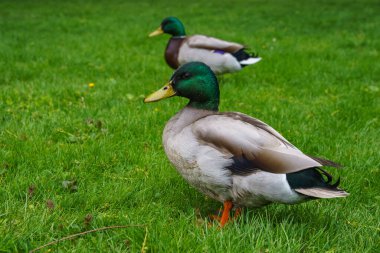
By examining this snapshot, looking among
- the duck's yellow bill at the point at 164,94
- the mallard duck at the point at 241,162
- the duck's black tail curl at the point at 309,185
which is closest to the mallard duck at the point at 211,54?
the duck's yellow bill at the point at 164,94

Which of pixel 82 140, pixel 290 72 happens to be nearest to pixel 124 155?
pixel 82 140

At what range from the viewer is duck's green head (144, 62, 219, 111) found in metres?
2.96

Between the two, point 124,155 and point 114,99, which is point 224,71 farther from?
point 124,155

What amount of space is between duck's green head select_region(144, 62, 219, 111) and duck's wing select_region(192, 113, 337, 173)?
0.25 meters

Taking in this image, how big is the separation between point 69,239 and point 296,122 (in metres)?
2.83

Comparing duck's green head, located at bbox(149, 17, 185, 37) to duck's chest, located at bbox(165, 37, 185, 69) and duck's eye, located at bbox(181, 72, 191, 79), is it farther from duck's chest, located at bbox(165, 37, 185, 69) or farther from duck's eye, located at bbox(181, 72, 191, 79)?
duck's eye, located at bbox(181, 72, 191, 79)

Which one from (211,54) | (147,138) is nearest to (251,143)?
(147,138)

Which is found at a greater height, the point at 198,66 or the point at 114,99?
the point at 198,66

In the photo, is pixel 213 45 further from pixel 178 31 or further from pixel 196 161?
pixel 196 161

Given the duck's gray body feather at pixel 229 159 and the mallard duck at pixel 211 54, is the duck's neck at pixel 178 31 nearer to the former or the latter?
the mallard duck at pixel 211 54

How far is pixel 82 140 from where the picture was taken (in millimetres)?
3992

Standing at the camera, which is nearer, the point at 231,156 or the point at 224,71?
the point at 231,156

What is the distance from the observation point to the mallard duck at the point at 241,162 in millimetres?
2422

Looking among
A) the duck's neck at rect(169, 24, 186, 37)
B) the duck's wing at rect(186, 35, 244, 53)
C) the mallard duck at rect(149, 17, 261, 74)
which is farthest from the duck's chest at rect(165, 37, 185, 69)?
the duck's neck at rect(169, 24, 186, 37)
